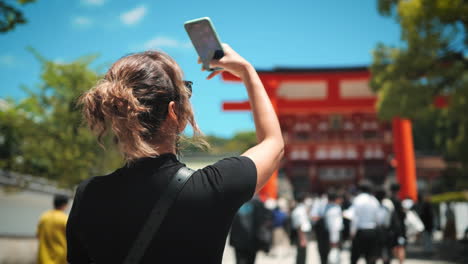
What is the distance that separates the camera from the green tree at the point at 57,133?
10.9 m

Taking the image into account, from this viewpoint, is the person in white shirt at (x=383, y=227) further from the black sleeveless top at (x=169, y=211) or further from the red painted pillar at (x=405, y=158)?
the red painted pillar at (x=405, y=158)

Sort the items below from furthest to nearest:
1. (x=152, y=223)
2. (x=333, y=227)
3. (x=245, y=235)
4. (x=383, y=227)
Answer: (x=333, y=227) < (x=383, y=227) < (x=245, y=235) < (x=152, y=223)

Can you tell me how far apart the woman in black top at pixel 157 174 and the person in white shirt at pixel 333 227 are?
643 centimetres

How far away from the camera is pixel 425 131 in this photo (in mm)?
39188

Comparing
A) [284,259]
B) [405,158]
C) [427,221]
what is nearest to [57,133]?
[284,259]

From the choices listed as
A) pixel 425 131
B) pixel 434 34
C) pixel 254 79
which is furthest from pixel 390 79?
pixel 425 131

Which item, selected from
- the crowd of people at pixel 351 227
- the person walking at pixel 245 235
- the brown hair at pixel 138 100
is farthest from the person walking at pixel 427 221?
the brown hair at pixel 138 100

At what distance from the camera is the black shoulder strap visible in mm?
1052

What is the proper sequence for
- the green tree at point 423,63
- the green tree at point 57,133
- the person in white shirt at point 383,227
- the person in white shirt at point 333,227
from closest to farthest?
the person in white shirt at point 383,227 < the person in white shirt at point 333,227 < the green tree at point 423,63 < the green tree at point 57,133

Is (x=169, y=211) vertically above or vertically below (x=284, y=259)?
above

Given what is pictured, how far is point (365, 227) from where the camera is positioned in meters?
6.36

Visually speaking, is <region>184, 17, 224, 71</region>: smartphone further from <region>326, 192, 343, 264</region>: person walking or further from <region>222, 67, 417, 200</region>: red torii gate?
<region>222, 67, 417, 200</region>: red torii gate

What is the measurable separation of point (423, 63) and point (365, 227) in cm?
559

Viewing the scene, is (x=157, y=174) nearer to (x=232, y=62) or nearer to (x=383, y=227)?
(x=232, y=62)
